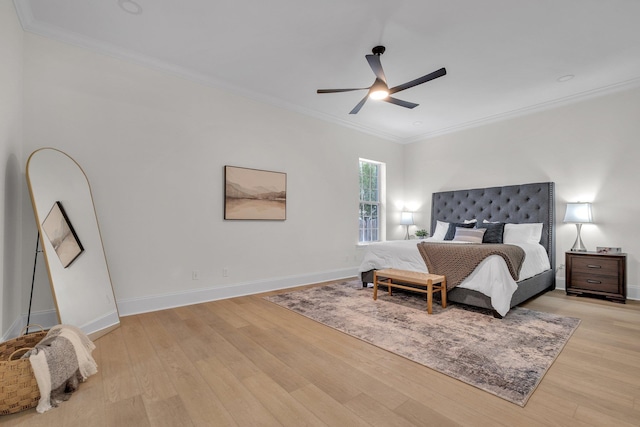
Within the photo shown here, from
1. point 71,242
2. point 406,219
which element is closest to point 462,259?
point 406,219

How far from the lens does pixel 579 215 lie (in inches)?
163

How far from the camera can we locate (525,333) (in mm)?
2713

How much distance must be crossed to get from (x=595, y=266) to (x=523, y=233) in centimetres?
90

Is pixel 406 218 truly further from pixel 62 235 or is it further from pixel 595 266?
pixel 62 235

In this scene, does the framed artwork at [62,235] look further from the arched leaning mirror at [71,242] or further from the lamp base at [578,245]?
the lamp base at [578,245]

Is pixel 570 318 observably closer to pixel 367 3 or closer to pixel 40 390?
pixel 367 3

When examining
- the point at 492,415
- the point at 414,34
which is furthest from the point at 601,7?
the point at 492,415

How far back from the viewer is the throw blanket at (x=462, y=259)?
330 cm

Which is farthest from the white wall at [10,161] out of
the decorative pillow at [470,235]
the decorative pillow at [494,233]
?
the decorative pillow at [494,233]

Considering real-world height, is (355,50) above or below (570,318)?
above

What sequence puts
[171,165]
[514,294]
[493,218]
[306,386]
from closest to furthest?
[306,386], [514,294], [171,165], [493,218]

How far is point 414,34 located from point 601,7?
1522 mm

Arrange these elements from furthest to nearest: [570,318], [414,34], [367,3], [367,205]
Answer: [367,205], [570,318], [414,34], [367,3]

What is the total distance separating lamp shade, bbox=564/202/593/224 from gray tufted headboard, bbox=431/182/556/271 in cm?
32
